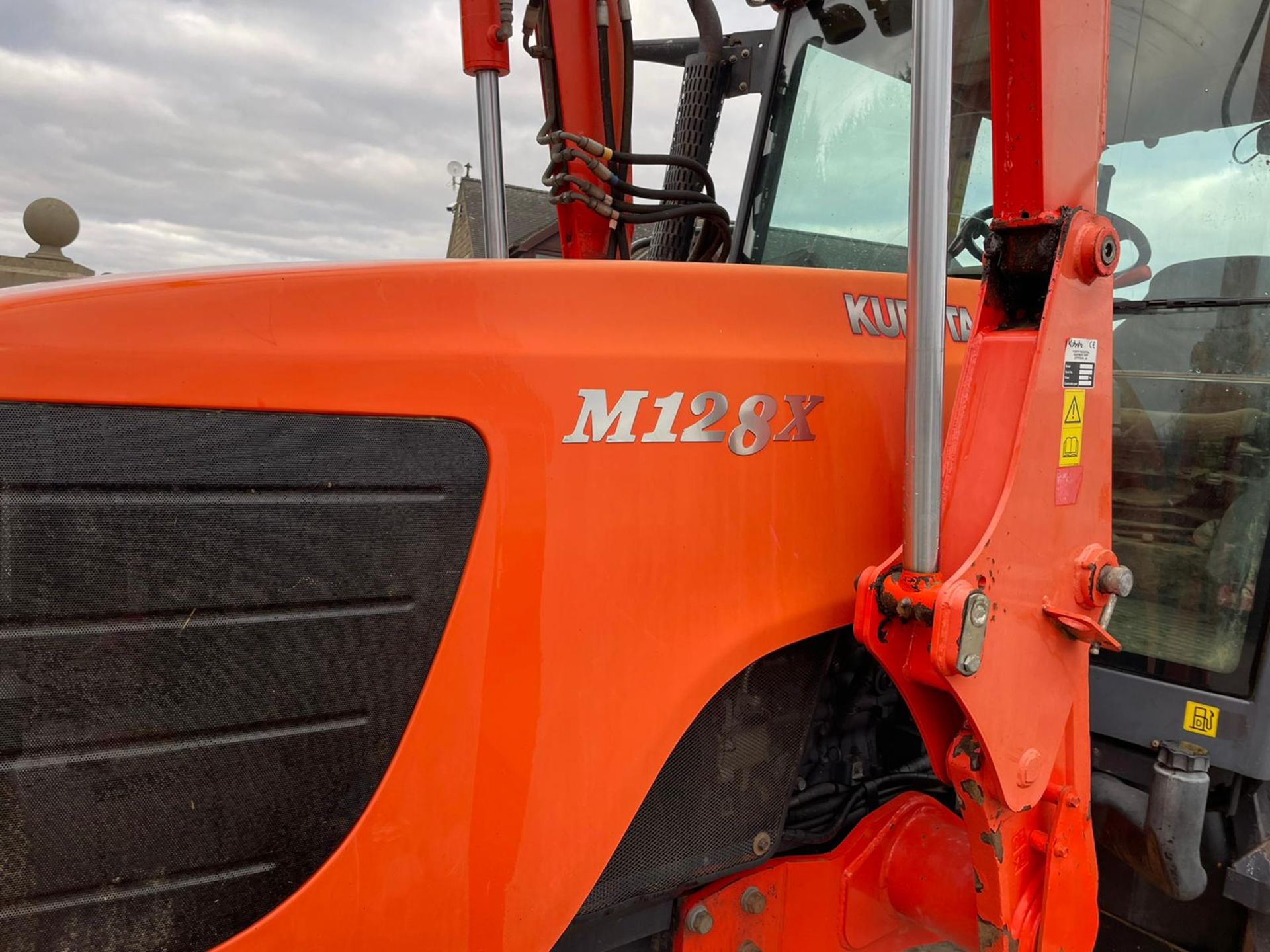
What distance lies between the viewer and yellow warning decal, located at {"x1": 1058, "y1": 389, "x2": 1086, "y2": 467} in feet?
5.01

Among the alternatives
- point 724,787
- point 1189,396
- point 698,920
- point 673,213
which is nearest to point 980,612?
point 724,787

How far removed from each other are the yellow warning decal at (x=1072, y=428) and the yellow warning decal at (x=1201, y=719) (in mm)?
632

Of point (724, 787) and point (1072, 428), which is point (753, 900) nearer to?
point (724, 787)

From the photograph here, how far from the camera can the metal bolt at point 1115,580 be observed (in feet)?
5.04

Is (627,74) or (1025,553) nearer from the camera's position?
(1025,553)

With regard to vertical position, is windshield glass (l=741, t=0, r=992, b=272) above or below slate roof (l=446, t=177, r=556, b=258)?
below

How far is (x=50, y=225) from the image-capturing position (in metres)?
6.94

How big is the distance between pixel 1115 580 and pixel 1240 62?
1.12m

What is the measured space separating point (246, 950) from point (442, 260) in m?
0.88

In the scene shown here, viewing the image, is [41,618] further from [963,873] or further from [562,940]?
[963,873]

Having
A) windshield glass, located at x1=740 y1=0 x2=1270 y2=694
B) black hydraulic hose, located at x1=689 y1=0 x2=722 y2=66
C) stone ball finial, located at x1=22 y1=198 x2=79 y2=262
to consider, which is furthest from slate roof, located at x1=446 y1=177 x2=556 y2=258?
windshield glass, located at x1=740 y1=0 x2=1270 y2=694

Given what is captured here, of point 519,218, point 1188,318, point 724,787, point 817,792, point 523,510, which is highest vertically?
point 519,218

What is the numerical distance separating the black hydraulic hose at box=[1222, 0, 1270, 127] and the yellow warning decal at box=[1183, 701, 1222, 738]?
3.72ft

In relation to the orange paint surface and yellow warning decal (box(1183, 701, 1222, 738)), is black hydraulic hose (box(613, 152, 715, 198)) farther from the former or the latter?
yellow warning decal (box(1183, 701, 1222, 738))
